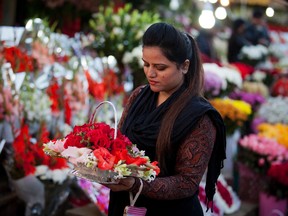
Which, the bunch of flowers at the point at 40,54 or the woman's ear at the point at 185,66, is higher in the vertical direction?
the woman's ear at the point at 185,66

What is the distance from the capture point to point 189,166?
2.47m

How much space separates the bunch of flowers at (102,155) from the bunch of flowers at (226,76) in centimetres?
333

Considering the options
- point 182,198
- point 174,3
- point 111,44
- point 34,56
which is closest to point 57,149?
point 182,198

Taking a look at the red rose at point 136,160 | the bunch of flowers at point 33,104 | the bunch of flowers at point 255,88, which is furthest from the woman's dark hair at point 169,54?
the bunch of flowers at point 255,88

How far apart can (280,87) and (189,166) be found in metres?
6.00

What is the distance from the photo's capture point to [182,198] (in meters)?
2.54

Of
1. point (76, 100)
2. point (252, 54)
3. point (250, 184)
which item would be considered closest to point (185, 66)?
point (76, 100)

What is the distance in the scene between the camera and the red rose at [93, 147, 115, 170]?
7.08 ft

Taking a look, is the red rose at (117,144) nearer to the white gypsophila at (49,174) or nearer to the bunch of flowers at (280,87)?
the white gypsophila at (49,174)

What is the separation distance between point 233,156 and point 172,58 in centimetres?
371

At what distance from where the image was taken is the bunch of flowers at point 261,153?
18.1 feet

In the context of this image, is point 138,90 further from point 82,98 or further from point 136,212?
point 82,98

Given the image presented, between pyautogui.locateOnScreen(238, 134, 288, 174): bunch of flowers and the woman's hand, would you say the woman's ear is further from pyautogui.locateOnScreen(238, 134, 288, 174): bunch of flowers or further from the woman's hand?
pyautogui.locateOnScreen(238, 134, 288, 174): bunch of flowers

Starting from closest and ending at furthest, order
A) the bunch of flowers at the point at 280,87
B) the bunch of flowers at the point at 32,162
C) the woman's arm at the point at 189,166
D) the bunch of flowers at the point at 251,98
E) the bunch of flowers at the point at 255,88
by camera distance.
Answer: the woman's arm at the point at 189,166
the bunch of flowers at the point at 32,162
the bunch of flowers at the point at 251,98
the bunch of flowers at the point at 255,88
the bunch of flowers at the point at 280,87
